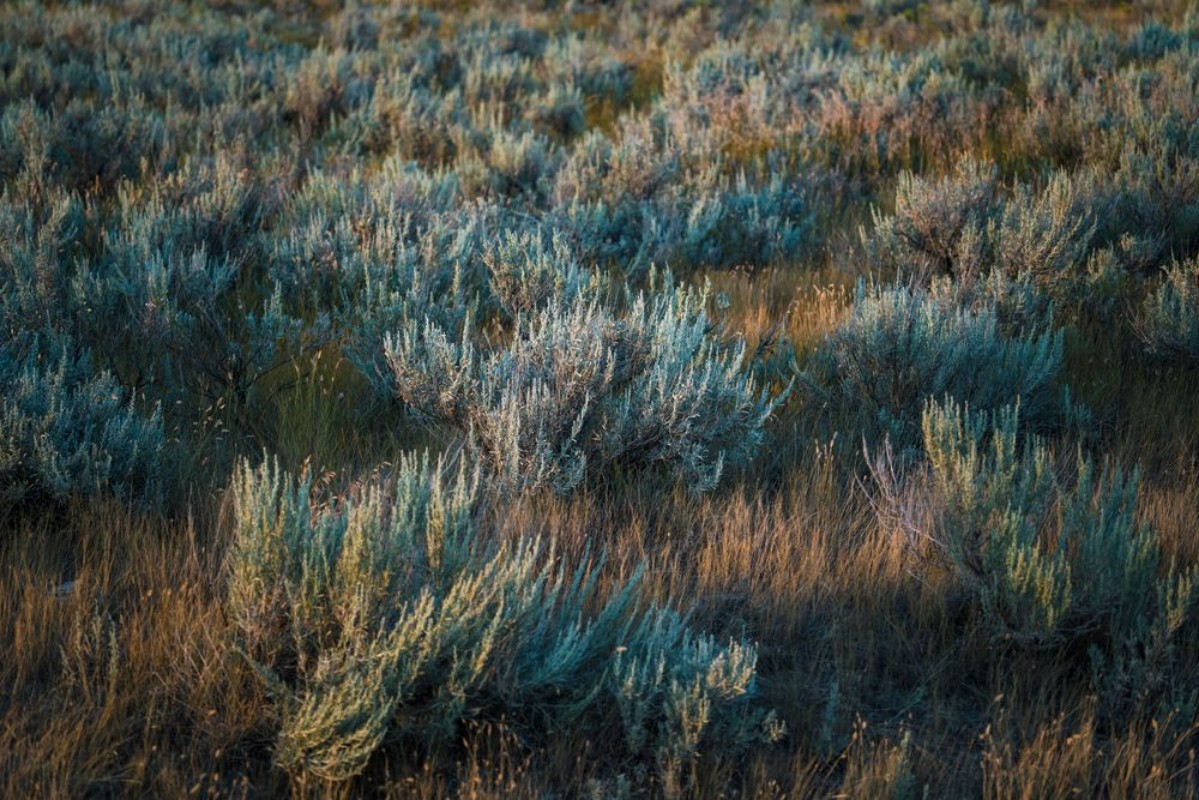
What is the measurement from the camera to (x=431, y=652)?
2.32 m

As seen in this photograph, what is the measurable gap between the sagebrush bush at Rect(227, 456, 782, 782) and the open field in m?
0.01

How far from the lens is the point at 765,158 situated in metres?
7.79

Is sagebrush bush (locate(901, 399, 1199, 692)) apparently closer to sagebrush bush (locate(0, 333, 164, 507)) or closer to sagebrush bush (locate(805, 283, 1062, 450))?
sagebrush bush (locate(805, 283, 1062, 450))

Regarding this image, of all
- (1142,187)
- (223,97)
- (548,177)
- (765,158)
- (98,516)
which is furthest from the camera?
(223,97)

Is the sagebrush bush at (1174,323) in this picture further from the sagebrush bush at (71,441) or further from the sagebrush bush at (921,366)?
the sagebrush bush at (71,441)

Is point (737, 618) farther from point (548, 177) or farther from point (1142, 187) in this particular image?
point (548, 177)

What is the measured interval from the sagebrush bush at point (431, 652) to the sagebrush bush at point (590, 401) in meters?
0.79

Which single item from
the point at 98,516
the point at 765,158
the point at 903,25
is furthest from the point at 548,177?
the point at 903,25

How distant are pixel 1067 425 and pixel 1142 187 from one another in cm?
261

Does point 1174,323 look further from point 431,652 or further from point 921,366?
point 431,652

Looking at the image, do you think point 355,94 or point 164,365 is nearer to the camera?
point 164,365

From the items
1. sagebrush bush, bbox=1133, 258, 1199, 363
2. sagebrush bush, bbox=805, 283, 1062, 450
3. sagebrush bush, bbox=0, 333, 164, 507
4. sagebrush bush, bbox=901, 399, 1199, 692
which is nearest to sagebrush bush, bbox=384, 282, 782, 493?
sagebrush bush, bbox=805, 283, 1062, 450

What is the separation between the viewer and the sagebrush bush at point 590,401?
341cm

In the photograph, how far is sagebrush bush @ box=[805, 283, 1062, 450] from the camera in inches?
157
